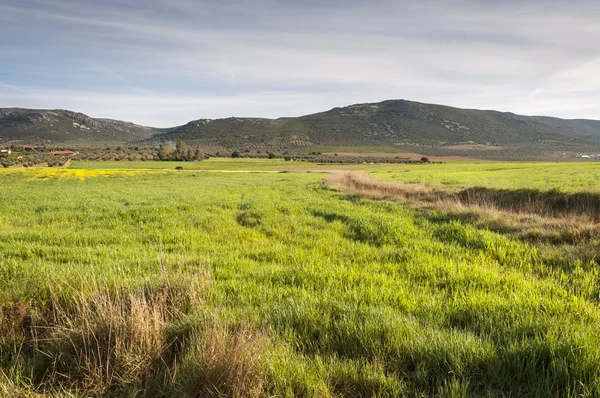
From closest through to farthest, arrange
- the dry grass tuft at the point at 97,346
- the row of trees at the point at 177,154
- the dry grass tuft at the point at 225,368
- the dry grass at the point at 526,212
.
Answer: the dry grass tuft at the point at 225,368
the dry grass tuft at the point at 97,346
the dry grass at the point at 526,212
the row of trees at the point at 177,154

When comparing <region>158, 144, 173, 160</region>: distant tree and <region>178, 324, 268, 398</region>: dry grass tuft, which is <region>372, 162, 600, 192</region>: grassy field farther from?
<region>158, 144, 173, 160</region>: distant tree

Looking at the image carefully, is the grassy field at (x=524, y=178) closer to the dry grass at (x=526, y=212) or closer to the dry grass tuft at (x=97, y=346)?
the dry grass at (x=526, y=212)

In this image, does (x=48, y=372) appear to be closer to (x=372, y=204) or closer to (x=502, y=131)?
(x=372, y=204)

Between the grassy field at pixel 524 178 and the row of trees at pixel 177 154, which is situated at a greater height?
the row of trees at pixel 177 154

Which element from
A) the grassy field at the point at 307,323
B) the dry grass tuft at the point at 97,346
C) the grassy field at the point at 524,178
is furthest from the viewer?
the grassy field at the point at 524,178

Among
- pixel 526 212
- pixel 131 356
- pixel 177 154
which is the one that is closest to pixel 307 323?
pixel 131 356

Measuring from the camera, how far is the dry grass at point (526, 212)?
9172 millimetres

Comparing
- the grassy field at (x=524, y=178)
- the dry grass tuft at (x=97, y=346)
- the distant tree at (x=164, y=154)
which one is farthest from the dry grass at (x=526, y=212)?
the distant tree at (x=164, y=154)

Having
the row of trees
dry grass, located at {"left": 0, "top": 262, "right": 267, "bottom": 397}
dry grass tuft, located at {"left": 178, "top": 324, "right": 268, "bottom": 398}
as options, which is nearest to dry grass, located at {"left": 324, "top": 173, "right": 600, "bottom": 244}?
dry grass tuft, located at {"left": 178, "top": 324, "right": 268, "bottom": 398}

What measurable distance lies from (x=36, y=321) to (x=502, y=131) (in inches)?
9126

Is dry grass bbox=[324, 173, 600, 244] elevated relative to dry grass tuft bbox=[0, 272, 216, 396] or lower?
elevated

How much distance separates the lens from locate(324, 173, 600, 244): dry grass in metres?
9.17

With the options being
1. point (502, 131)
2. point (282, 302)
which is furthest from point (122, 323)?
point (502, 131)

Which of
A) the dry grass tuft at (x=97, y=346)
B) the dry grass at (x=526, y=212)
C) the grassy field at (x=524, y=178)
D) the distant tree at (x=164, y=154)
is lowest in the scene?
the dry grass tuft at (x=97, y=346)
